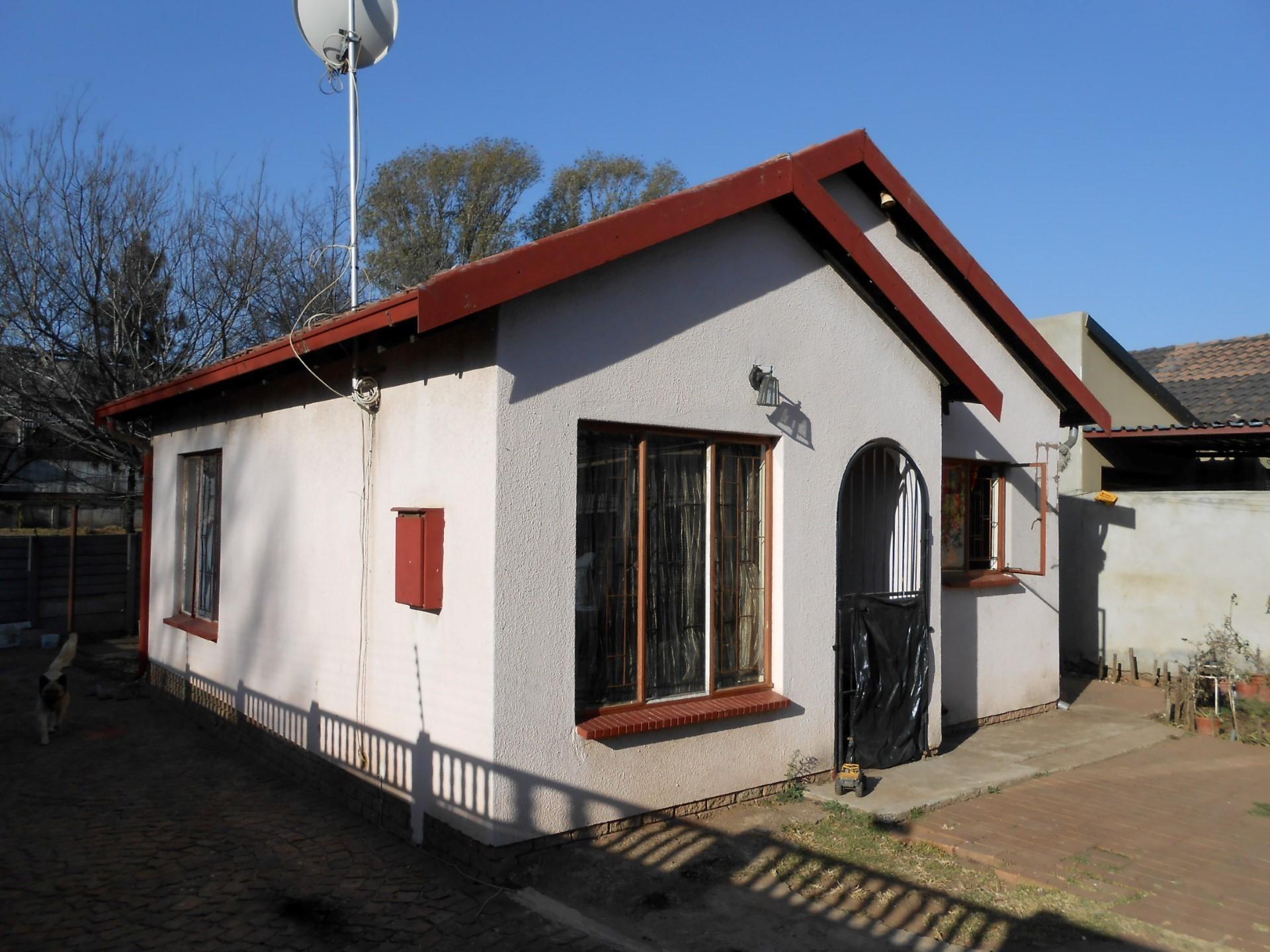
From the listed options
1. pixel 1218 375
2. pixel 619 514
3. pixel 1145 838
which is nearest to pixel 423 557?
pixel 619 514

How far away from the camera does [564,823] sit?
577cm

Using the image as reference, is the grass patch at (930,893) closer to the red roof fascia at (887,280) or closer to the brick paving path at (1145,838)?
the brick paving path at (1145,838)

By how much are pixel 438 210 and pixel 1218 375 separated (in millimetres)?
18264

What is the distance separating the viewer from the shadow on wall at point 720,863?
16.7 feet

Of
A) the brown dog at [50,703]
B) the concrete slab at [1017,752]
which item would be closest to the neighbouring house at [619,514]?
the concrete slab at [1017,752]

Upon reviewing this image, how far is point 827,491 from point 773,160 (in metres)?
2.43

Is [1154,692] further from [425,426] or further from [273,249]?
[273,249]

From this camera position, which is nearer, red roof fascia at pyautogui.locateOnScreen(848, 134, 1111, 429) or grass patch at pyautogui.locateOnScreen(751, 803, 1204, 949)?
grass patch at pyautogui.locateOnScreen(751, 803, 1204, 949)

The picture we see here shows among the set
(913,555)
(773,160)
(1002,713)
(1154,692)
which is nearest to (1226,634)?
(1154,692)

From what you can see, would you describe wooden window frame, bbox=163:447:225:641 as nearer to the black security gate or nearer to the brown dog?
the brown dog

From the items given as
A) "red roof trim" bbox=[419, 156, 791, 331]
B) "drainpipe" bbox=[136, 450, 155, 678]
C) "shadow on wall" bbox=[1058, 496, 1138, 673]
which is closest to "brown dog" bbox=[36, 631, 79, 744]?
"drainpipe" bbox=[136, 450, 155, 678]

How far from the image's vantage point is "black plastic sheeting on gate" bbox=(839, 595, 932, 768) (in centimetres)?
755

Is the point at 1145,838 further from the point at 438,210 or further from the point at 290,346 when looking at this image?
the point at 438,210

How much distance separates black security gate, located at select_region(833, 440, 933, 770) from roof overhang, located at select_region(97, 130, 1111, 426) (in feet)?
3.38
